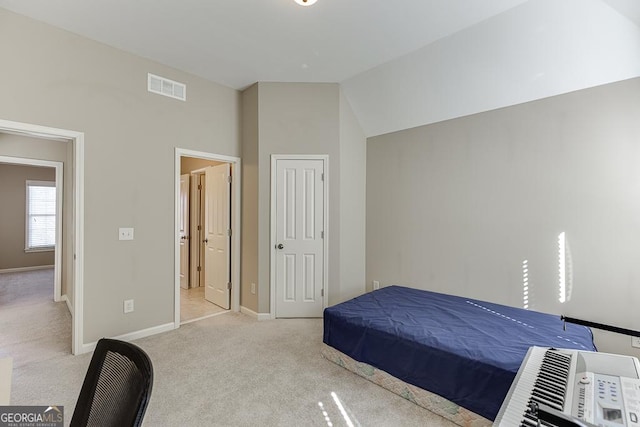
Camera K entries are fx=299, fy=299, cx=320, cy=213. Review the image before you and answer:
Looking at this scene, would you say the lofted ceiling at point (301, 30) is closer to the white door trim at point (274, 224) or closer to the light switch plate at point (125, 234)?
the white door trim at point (274, 224)

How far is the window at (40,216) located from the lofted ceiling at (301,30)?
6.12m

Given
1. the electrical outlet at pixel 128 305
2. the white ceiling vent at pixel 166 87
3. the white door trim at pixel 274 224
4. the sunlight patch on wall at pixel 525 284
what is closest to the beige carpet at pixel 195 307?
the electrical outlet at pixel 128 305

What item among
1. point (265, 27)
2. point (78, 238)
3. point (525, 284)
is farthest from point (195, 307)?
point (525, 284)

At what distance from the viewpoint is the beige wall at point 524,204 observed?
235cm

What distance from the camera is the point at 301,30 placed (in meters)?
2.65

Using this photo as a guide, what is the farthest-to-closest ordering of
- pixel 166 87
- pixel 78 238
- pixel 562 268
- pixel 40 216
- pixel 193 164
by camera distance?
pixel 40 216
pixel 193 164
pixel 166 87
pixel 78 238
pixel 562 268

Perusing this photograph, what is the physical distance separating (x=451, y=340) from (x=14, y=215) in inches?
351

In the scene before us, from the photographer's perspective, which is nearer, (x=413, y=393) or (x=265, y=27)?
(x=413, y=393)

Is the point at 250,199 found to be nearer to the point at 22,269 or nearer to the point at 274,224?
the point at 274,224

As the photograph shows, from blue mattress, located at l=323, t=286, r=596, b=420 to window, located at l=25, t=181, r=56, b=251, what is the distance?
7.65 meters

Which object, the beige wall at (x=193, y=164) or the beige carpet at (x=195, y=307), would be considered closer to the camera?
the beige carpet at (x=195, y=307)

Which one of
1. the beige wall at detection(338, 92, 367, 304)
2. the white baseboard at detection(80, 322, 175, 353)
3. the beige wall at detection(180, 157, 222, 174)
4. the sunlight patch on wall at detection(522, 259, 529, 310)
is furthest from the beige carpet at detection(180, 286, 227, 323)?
the sunlight patch on wall at detection(522, 259, 529, 310)

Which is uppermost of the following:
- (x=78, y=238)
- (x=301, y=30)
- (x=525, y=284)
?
(x=301, y=30)

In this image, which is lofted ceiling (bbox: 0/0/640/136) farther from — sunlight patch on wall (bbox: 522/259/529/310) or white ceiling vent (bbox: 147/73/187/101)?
sunlight patch on wall (bbox: 522/259/529/310)
